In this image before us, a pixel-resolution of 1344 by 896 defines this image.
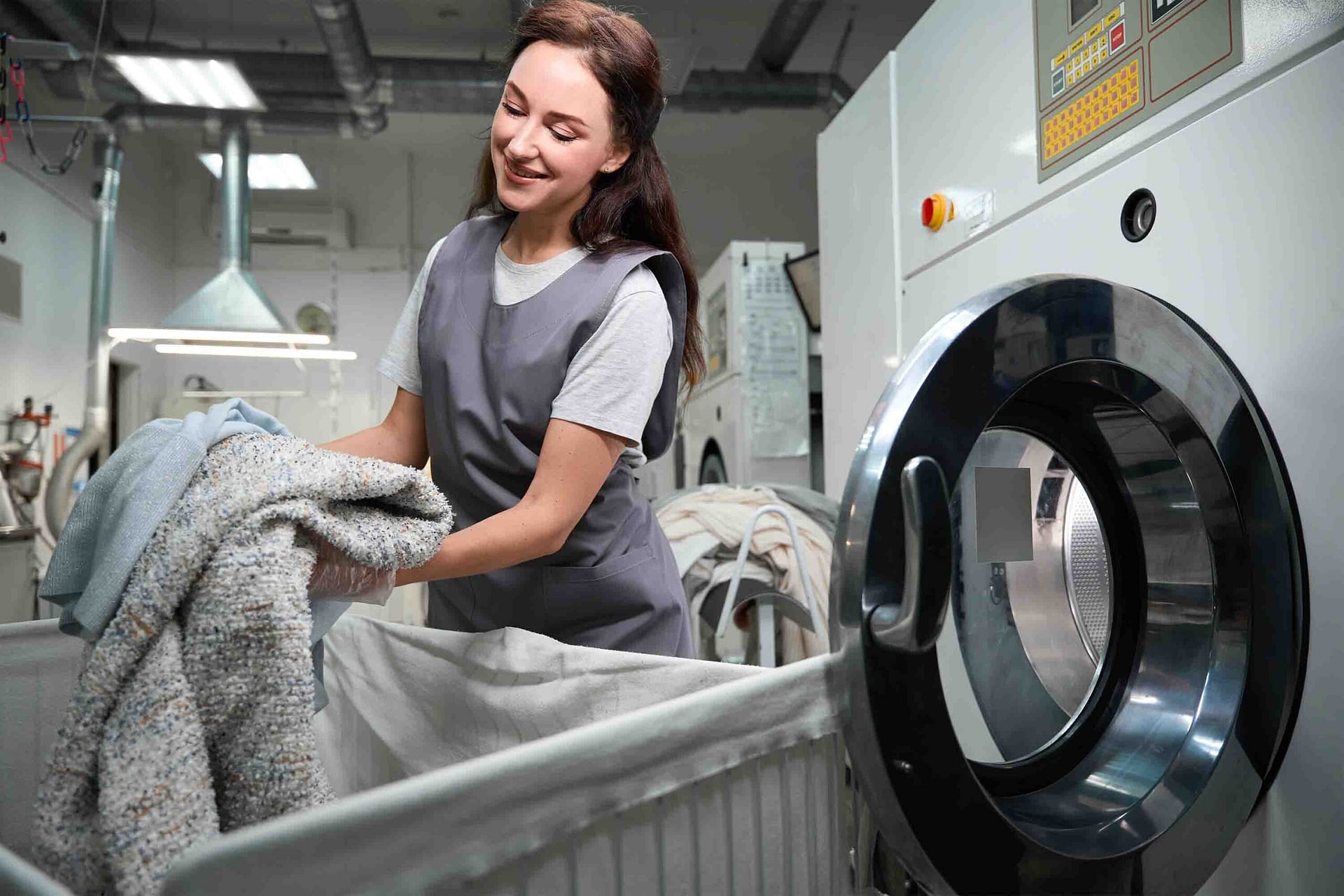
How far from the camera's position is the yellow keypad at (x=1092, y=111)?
3.15 ft

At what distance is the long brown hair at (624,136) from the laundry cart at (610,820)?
42 cm

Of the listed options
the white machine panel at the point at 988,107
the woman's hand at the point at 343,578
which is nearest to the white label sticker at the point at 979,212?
the white machine panel at the point at 988,107

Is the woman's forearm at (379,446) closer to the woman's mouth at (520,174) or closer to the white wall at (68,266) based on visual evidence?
the woman's mouth at (520,174)

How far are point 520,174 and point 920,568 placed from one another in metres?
0.53

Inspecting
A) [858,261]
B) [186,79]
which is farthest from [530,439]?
[186,79]

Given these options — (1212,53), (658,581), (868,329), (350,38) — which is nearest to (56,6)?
(350,38)

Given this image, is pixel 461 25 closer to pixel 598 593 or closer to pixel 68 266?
pixel 68 266

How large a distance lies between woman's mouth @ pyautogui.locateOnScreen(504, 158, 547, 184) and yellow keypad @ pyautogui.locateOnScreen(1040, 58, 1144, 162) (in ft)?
2.00

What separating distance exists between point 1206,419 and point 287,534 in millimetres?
692

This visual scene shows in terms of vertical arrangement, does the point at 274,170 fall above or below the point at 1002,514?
above

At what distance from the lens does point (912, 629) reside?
57cm

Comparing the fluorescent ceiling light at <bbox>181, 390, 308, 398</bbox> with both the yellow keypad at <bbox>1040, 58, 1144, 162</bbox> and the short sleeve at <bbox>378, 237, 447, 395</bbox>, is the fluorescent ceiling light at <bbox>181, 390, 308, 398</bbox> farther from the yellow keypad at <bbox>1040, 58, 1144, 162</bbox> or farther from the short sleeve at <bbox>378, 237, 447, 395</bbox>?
the yellow keypad at <bbox>1040, 58, 1144, 162</bbox>

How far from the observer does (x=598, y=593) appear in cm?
89

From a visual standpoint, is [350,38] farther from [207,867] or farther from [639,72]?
[207,867]
